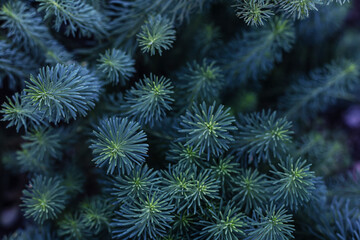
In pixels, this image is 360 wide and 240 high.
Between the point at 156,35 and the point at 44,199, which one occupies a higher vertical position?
the point at 156,35

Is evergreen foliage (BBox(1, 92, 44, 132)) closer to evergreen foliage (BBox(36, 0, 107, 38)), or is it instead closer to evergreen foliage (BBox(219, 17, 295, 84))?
evergreen foliage (BBox(36, 0, 107, 38))

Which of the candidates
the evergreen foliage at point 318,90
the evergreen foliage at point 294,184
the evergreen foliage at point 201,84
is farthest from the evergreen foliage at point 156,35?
the evergreen foliage at point 318,90

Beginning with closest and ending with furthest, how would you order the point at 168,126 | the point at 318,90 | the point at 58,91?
1. the point at 58,91
2. the point at 168,126
3. the point at 318,90

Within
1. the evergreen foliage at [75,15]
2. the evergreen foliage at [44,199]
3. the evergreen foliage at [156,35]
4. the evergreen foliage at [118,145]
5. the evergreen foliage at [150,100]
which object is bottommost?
the evergreen foliage at [44,199]

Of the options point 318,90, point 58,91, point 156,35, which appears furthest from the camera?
point 318,90

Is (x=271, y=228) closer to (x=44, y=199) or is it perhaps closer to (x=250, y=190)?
(x=250, y=190)

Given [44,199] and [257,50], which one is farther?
[257,50]

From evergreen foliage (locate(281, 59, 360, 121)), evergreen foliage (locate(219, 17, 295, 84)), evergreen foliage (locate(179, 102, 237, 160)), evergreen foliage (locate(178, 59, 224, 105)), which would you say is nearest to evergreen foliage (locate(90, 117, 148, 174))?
evergreen foliage (locate(179, 102, 237, 160))

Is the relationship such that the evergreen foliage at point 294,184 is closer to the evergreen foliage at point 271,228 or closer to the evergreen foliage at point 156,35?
the evergreen foliage at point 271,228

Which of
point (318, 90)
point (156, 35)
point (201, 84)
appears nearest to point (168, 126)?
point (201, 84)

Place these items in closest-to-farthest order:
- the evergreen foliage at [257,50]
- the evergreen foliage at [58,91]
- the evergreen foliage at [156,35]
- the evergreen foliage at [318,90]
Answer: the evergreen foliage at [58,91] < the evergreen foliage at [156,35] < the evergreen foliage at [257,50] < the evergreen foliage at [318,90]

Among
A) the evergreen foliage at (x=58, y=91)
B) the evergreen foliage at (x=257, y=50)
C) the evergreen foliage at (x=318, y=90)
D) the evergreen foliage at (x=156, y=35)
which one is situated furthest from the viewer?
the evergreen foliage at (x=318, y=90)

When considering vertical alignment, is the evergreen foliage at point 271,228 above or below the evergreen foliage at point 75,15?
below

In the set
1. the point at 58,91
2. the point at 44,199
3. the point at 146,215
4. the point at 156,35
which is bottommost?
the point at 44,199
